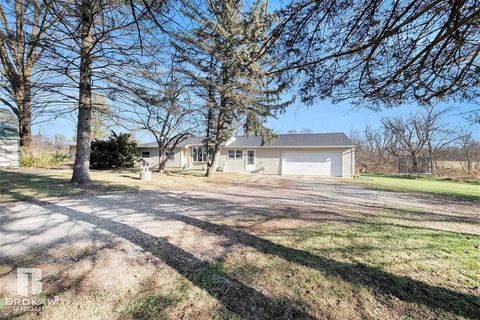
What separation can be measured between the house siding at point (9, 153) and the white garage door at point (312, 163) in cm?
1830

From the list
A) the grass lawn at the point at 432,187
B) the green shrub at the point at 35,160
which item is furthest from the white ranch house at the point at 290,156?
the green shrub at the point at 35,160

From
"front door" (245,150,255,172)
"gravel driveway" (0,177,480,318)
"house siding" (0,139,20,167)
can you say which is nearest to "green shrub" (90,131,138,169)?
"house siding" (0,139,20,167)

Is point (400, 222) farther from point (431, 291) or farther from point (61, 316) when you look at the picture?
point (61, 316)

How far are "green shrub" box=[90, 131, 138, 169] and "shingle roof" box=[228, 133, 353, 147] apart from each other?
8.76 m

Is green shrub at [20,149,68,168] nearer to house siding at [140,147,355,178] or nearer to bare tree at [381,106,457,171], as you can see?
house siding at [140,147,355,178]

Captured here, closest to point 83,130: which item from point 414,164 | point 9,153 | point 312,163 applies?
point 9,153

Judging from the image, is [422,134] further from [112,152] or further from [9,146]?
[9,146]

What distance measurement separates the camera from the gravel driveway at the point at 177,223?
3.11 meters

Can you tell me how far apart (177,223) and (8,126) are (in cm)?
1781

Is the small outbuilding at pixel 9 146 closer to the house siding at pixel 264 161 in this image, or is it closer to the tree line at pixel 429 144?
the house siding at pixel 264 161

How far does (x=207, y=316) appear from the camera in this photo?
2037 millimetres

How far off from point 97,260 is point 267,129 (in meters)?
11.4

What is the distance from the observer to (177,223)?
452 centimetres

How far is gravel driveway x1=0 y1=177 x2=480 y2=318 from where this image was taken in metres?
3.11
